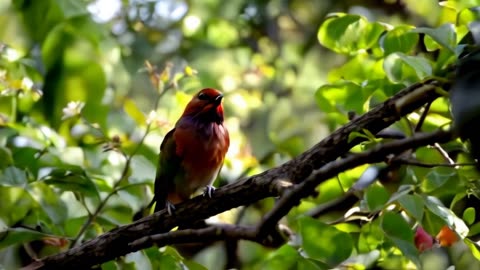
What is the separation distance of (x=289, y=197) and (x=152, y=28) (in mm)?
3544

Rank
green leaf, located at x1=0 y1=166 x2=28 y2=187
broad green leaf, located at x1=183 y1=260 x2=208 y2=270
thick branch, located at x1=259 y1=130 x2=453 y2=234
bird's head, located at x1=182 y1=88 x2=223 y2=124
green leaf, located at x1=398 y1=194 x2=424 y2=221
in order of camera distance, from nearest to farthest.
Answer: thick branch, located at x1=259 y1=130 x2=453 y2=234 → green leaf, located at x1=398 y1=194 x2=424 y2=221 → broad green leaf, located at x1=183 y1=260 x2=208 y2=270 → green leaf, located at x1=0 y1=166 x2=28 y2=187 → bird's head, located at x1=182 y1=88 x2=223 y2=124

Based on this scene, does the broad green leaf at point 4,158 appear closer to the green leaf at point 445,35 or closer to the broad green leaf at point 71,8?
the broad green leaf at point 71,8

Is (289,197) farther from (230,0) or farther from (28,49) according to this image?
(230,0)

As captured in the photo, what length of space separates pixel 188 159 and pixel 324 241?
83 centimetres

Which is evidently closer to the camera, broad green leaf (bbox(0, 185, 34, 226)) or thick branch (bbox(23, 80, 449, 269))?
thick branch (bbox(23, 80, 449, 269))

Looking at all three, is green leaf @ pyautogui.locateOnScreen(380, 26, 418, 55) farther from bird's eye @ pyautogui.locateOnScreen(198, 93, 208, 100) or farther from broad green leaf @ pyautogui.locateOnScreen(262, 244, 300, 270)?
bird's eye @ pyautogui.locateOnScreen(198, 93, 208, 100)

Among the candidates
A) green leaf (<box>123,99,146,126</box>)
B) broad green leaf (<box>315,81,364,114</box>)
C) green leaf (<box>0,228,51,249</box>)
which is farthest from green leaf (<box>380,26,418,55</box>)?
green leaf (<box>123,99,146,126</box>)

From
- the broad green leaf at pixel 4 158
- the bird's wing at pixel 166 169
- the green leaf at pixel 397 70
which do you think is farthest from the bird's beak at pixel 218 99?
the green leaf at pixel 397 70

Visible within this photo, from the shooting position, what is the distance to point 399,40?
2.26m

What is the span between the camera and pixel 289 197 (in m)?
1.55

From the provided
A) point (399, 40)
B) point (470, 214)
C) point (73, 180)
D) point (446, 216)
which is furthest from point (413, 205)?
point (73, 180)

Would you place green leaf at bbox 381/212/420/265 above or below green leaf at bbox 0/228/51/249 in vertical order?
below

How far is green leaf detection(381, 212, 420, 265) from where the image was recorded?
1995mm

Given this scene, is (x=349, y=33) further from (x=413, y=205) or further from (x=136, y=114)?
(x=136, y=114)
